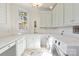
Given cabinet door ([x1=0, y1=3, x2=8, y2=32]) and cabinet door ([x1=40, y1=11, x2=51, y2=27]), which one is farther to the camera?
cabinet door ([x1=40, y1=11, x2=51, y2=27])

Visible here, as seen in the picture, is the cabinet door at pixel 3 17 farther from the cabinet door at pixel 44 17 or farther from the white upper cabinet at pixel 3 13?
the cabinet door at pixel 44 17

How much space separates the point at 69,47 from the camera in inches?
34.8

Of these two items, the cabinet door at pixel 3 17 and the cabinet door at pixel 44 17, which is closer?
the cabinet door at pixel 3 17

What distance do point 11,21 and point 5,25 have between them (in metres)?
0.18

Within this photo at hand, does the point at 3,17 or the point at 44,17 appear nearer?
the point at 3,17

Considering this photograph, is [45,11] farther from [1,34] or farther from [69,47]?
[69,47]

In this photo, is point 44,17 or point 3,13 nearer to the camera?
point 3,13

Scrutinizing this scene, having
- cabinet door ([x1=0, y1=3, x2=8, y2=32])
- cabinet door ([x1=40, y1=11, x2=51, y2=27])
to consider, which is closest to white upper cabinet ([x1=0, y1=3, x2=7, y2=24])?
cabinet door ([x1=0, y1=3, x2=8, y2=32])

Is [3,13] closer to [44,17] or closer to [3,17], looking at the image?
[3,17]

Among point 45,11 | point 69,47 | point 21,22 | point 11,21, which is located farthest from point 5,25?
point 69,47

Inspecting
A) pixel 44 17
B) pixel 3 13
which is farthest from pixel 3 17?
pixel 44 17

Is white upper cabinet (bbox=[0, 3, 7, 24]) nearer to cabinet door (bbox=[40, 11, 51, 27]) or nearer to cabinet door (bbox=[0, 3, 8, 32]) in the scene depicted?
cabinet door (bbox=[0, 3, 8, 32])

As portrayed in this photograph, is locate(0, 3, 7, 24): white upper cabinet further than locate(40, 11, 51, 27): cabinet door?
No

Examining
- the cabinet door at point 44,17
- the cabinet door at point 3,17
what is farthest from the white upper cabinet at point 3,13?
the cabinet door at point 44,17
